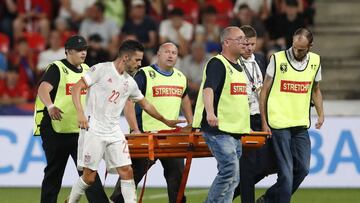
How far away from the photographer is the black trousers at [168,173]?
1534cm

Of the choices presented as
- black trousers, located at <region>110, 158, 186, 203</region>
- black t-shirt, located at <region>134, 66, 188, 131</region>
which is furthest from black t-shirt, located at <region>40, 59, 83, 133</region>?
black trousers, located at <region>110, 158, 186, 203</region>

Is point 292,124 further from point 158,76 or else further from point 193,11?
point 193,11

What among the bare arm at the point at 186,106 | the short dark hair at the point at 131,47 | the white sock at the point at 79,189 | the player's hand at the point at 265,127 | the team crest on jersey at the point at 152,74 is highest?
the short dark hair at the point at 131,47

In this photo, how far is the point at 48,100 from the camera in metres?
14.2

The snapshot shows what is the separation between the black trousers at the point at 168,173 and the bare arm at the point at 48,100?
1567mm

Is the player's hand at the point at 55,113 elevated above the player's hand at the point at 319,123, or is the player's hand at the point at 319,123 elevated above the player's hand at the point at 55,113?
the player's hand at the point at 55,113

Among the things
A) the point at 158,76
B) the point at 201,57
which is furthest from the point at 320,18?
the point at 158,76

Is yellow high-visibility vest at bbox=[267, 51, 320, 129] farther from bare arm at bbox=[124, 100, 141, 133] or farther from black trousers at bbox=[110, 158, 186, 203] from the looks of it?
bare arm at bbox=[124, 100, 141, 133]

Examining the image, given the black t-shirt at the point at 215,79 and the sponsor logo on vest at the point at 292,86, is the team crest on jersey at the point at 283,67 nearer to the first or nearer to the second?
the sponsor logo on vest at the point at 292,86

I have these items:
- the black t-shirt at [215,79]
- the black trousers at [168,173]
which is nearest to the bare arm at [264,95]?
the black t-shirt at [215,79]

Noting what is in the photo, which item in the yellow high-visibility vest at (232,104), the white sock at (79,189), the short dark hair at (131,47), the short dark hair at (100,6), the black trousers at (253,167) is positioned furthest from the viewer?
the short dark hair at (100,6)

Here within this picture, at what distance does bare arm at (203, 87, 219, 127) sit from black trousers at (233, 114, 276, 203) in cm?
164

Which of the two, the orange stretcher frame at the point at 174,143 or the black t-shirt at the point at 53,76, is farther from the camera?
the black t-shirt at the point at 53,76

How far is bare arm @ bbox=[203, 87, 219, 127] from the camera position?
13.5 meters
